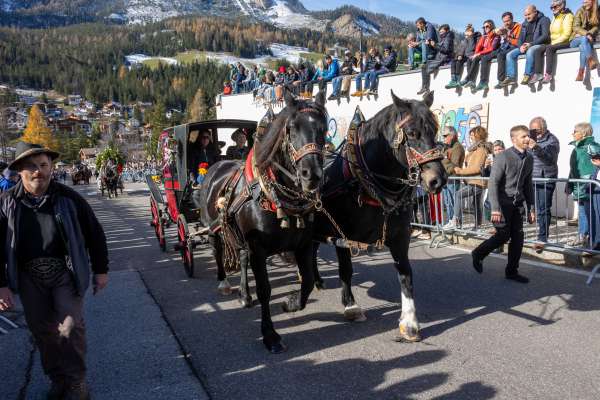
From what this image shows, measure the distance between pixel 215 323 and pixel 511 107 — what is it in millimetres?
8899

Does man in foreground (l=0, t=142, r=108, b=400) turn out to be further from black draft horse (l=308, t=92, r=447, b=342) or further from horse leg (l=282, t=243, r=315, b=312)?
black draft horse (l=308, t=92, r=447, b=342)

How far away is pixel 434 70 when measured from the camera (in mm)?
12242

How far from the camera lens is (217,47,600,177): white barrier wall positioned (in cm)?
912

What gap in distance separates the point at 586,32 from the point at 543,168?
11.2ft

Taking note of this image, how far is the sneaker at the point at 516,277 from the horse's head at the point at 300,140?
359cm

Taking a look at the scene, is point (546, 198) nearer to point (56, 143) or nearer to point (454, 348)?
point (454, 348)

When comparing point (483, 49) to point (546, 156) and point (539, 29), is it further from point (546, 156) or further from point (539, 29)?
point (546, 156)

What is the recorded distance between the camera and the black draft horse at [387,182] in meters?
3.64

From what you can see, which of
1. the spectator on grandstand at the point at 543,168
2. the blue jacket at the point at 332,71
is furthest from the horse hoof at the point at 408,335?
the blue jacket at the point at 332,71

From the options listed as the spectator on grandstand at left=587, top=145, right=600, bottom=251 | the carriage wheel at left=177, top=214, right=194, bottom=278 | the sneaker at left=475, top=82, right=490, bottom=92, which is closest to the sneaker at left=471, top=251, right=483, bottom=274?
the spectator on grandstand at left=587, top=145, right=600, bottom=251

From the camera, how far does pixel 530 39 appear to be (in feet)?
31.4

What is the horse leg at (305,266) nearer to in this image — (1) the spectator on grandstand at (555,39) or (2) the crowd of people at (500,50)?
(2) the crowd of people at (500,50)

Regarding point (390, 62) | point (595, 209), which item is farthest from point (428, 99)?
point (390, 62)

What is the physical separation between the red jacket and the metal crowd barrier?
11.9 feet
